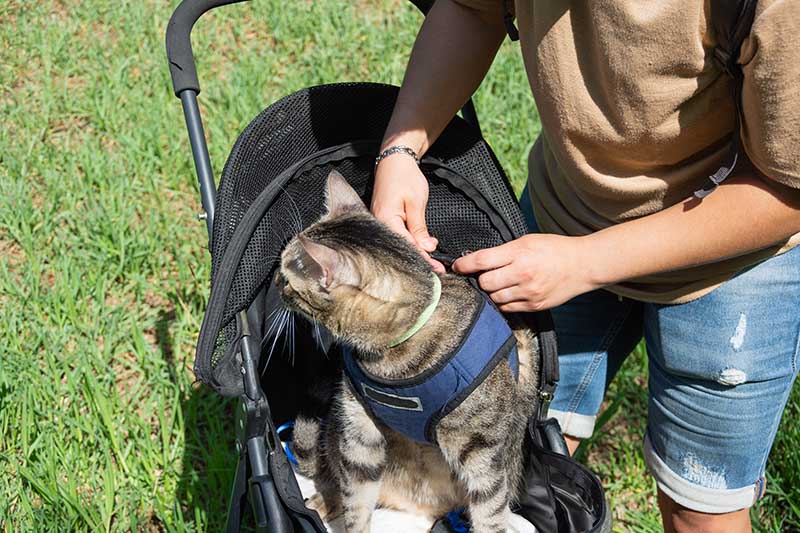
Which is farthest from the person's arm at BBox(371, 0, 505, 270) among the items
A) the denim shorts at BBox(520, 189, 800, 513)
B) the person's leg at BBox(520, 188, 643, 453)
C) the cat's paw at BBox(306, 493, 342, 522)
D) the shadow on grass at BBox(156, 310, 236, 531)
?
the shadow on grass at BBox(156, 310, 236, 531)

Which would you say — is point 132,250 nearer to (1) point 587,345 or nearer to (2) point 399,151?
(2) point 399,151

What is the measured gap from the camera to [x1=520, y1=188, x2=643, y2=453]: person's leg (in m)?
1.94

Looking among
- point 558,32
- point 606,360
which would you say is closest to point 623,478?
point 606,360

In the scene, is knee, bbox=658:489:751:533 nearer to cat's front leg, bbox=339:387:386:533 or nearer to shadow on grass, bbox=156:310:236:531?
cat's front leg, bbox=339:387:386:533

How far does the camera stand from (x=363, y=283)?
1.63 m

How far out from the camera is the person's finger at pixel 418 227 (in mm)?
1777

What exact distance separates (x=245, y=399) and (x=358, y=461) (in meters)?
0.37

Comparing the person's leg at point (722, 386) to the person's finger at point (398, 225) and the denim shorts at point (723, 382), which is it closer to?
the denim shorts at point (723, 382)

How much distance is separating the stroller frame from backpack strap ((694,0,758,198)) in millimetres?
742

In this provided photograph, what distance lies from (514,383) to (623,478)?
0.97m

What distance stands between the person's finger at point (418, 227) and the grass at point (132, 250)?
1.00 metres

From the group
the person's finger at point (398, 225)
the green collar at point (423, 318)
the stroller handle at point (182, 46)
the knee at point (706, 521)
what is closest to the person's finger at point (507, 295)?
the green collar at point (423, 318)

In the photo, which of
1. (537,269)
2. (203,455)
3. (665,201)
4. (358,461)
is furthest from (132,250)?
(665,201)

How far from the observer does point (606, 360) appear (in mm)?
2008
